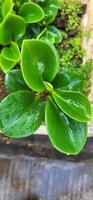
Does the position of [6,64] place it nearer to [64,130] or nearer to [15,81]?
[15,81]

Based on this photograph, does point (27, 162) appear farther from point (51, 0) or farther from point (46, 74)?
point (51, 0)

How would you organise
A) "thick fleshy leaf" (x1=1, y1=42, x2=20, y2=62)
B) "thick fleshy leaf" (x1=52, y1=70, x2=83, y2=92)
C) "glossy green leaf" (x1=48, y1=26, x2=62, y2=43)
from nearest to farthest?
"thick fleshy leaf" (x1=52, y1=70, x2=83, y2=92) → "thick fleshy leaf" (x1=1, y1=42, x2=20, y2=62) → "glossy green leaf" (x1=48, y1=26, x2=62, y2=43)

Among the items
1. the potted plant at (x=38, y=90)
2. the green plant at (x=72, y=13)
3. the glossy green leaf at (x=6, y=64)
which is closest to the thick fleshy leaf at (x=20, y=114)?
the potted plant at (x=38, y=90)

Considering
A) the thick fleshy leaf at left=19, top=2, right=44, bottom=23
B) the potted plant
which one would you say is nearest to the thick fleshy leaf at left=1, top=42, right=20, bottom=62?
the potted plant

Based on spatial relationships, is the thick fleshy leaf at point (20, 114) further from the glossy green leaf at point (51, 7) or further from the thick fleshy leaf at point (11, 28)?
the glossy green leaf at point (51, 7)

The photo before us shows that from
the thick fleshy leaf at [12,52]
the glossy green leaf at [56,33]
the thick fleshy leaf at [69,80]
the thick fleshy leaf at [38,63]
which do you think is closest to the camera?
the thick fleshy leaf at [38,63]

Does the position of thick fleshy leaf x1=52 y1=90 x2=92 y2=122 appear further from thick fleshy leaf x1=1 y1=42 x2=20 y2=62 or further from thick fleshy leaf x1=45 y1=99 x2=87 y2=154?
thick fleshy leaf x1=1 y1=42 x2=20 y2=62

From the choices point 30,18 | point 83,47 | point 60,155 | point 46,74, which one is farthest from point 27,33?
point 60,155
